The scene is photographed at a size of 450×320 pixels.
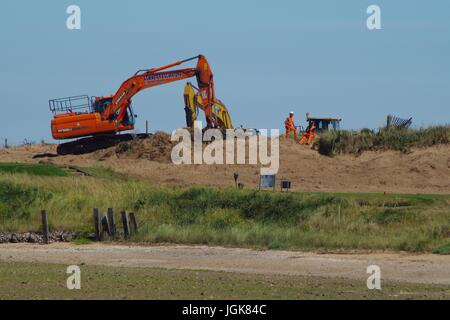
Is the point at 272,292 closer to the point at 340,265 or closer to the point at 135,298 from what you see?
the point at 135,298

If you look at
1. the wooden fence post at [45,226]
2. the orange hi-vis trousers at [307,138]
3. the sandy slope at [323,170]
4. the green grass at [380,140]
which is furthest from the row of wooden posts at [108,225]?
the orange hi-vis trousers at [307,138]

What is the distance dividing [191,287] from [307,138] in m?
35.5

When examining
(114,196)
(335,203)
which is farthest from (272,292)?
(114,196)

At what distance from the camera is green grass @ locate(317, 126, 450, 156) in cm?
5728

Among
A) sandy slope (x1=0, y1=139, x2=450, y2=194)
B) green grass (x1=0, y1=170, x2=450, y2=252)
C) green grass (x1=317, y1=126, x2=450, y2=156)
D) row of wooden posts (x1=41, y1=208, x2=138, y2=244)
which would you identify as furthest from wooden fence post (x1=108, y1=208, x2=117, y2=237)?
green grass (x1=317, y1=126, x2=450, y2=156)

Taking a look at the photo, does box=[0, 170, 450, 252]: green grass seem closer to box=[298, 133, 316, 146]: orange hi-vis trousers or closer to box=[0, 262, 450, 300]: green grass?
box=[0, 262, 450, 300]: green grass

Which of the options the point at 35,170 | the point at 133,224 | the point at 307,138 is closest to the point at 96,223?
the point at 133,224

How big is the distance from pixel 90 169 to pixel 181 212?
1244 centimetres

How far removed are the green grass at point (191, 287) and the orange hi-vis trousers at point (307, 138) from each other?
30.6 metres

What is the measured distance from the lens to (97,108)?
62.3 metres

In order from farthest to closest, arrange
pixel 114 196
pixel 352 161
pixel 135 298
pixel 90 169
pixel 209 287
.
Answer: pixel 352 161
pixel 90 169
pixel 114 196
pixel 209 287
pixel 135 298

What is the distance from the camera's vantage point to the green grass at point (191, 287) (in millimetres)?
24688

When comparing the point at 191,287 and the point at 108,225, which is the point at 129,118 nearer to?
the point at 108,225

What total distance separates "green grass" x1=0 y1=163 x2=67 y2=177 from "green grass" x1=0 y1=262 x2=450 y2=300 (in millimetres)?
20133
